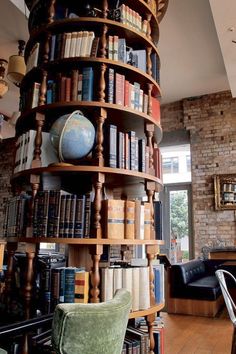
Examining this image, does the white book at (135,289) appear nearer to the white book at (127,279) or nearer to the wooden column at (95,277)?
the white book at (127,279)

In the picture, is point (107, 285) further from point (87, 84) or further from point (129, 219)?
point (87, 84)

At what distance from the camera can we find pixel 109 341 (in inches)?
46.8

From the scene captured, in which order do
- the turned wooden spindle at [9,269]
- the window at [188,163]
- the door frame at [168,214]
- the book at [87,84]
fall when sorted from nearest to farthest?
1. the book at [87,84]
2. the turned wooden spindle at [9,269]
3. the door frame at [168,214]
4. the window at [188,163]

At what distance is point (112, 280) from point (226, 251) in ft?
15.4

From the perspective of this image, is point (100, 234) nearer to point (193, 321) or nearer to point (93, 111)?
point (93, 111)

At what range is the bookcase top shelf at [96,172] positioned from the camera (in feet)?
5.86

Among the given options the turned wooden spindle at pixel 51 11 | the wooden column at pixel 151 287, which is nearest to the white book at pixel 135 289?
the wooden column at pixel 151 287

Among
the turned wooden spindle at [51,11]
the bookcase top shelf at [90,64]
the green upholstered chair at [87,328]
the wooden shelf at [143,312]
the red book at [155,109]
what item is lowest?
the wooden shelf at [143,312]

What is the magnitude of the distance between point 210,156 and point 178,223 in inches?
64.0

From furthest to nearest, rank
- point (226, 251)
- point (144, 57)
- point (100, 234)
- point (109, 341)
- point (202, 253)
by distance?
1. point (202, 253)
2. point (226, 251)
3. point (144, 57)
4. point (100, 234)
5. point (109, 341)

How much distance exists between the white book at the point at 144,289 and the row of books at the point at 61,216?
418 mm

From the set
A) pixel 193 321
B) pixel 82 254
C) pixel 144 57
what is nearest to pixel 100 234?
pixel 82 254

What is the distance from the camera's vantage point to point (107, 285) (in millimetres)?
1754

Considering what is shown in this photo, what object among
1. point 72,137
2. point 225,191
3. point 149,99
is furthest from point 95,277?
point 225,191
